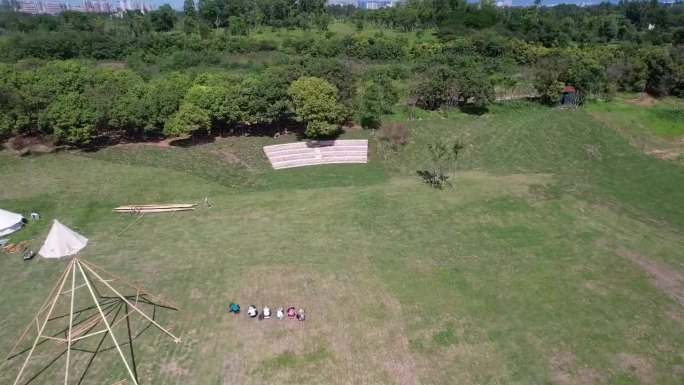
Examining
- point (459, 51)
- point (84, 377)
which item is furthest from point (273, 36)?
point (84, 377)

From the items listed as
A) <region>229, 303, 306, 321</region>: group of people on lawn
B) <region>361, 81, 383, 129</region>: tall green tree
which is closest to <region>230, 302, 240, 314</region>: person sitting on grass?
<region>229, 303, 306, 321</region>: group of people on lawn

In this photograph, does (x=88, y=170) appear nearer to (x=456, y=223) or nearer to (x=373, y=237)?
(x=373, y=237)

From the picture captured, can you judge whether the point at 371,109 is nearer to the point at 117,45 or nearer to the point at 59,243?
the point at 59,243

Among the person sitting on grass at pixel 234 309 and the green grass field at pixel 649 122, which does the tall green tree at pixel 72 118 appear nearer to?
the person sitting on grass at pixel 234 309

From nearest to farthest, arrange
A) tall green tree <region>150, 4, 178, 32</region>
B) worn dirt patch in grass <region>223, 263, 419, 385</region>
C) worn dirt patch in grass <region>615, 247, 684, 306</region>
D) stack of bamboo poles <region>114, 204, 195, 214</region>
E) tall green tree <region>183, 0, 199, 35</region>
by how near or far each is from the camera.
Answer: worn dirt patch in grass <region>223, 263, 419, 385</region>
worn dirt patch in grass <region>615, 247, 684, 306</region>
stack of bamboo poles <region>114, 204, 195, 214</region>
tall green tree <region>183, 0, 199, 35</region>
tall green tree <region>150, 4, 178, 32</region>

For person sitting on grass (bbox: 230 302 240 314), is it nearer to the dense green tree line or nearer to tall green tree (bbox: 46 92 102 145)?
the dense green tree line

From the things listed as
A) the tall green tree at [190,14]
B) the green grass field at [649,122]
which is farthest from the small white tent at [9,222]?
the tall green tree at [190,14]
